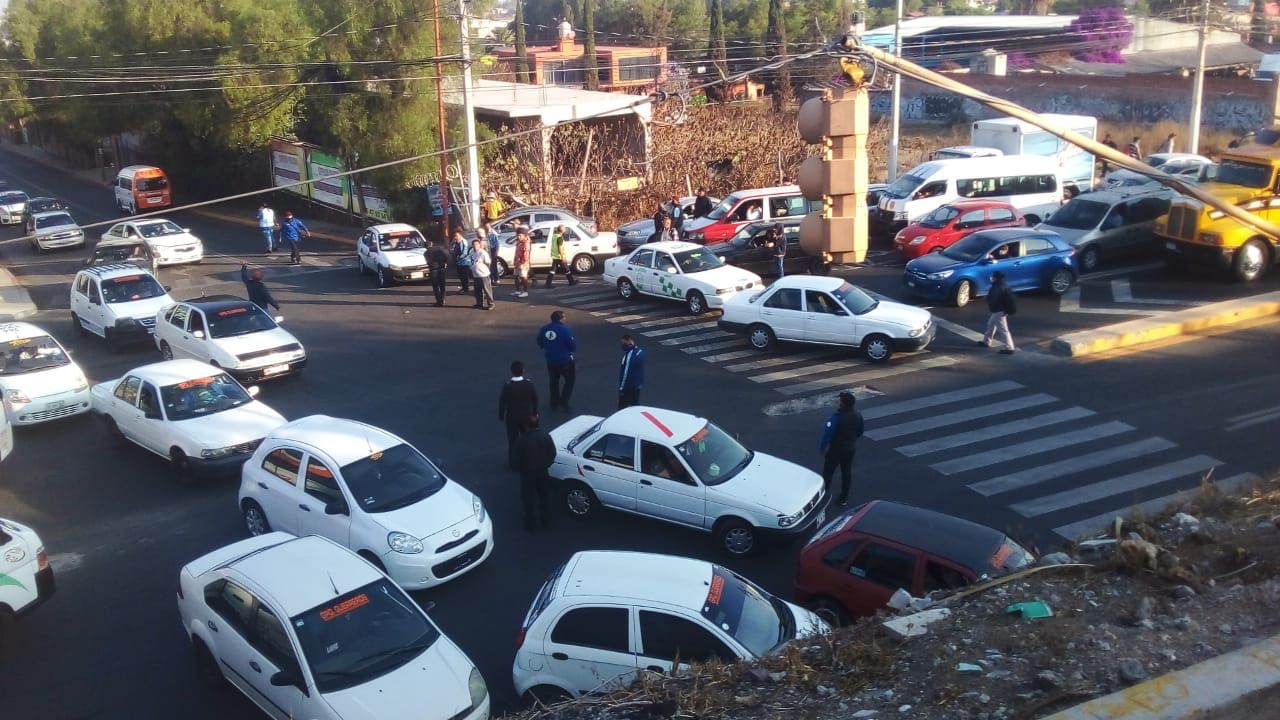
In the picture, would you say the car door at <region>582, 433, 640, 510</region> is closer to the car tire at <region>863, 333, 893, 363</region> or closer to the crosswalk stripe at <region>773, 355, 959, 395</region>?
the crosswalk stripe at <region>773, 355, 959, 395</region>

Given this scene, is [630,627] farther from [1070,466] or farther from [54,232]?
[54,232]

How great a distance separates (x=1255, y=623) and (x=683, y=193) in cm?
3005

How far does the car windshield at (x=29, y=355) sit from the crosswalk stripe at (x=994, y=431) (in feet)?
45.1

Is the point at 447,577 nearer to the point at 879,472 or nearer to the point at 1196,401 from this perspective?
the point at 879,472

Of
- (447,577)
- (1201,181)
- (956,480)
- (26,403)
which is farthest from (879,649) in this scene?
(1201,181)

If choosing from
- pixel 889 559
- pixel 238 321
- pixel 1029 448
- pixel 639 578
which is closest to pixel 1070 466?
pixel 1029 448

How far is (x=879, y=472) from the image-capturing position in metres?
13.8

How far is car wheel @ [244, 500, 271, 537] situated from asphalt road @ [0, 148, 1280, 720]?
366 millimetres

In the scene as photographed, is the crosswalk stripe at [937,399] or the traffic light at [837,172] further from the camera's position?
the crosswalk stripe at [937,399]

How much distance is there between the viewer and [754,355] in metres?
19.4

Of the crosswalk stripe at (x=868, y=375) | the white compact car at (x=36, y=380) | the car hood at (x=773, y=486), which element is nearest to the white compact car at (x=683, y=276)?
the crosswalk stripe at (x=868, y=375)

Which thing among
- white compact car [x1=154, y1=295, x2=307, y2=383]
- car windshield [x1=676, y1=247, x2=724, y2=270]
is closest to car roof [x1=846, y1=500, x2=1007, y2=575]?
white compact car [x1=154, y1=295, x2=307, y2=383]

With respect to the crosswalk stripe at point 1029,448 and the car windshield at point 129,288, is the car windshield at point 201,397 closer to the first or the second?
the car windshield at point 129,288

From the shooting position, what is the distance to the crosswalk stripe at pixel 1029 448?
13898mm
